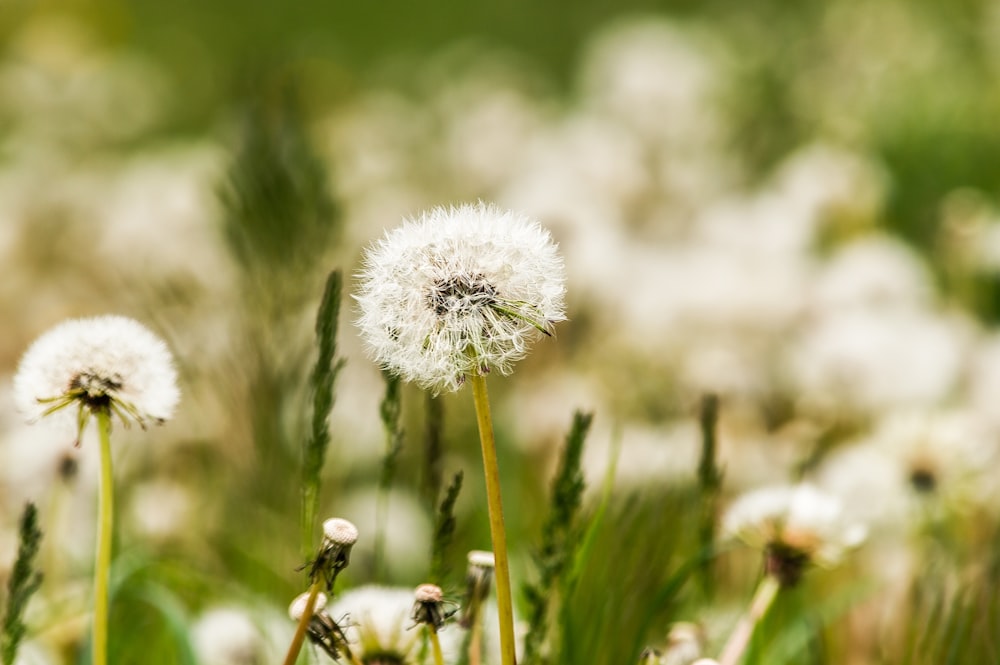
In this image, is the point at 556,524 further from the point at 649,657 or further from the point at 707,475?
the point at 707,475

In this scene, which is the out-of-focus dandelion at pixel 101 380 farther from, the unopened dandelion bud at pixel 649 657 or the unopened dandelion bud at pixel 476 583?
the unopened dandelion bud at pixel 649 657

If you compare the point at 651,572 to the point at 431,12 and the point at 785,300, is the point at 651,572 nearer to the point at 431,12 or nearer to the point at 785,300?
the point at 785,300

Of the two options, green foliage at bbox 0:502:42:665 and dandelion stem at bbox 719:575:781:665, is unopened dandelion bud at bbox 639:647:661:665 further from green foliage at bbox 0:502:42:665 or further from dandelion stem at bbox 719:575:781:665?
green foliage at bbox 0:502:42:665

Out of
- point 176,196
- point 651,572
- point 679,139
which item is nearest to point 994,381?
point 651,572

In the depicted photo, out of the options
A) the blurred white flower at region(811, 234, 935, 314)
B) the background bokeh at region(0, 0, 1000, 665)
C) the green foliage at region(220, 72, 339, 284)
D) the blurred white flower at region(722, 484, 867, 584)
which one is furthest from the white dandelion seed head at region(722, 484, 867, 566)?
the blurred white flower at region(811, 234, 935, 314)

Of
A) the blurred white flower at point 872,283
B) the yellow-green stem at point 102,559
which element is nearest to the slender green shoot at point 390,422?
the yellow-green stem at point 102,559

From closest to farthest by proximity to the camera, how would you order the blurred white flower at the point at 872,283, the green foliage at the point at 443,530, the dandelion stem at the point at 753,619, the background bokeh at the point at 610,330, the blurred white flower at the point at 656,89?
1. the green foliage at the point at 443,530
2. the dandelion stem at the point at 753,619
3. the background bokeh at the point at 610,330
4. the blurred white flower at the point at 872,283
5. the blurred white flower at the point at 656,89
